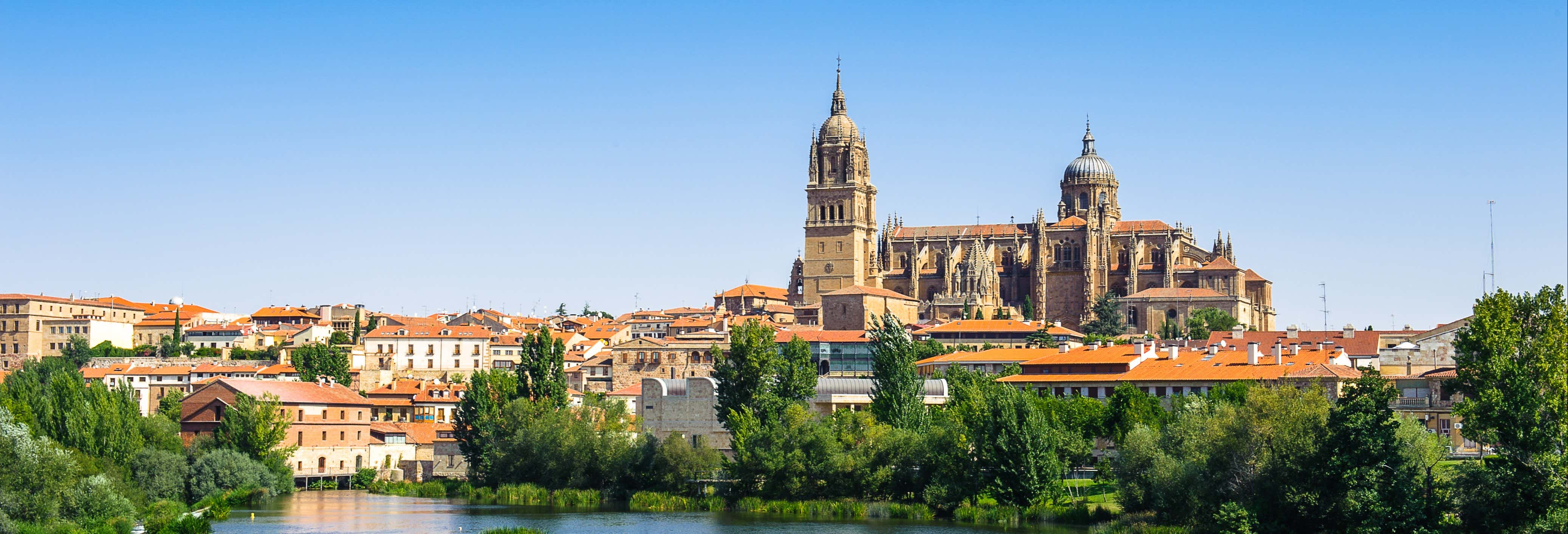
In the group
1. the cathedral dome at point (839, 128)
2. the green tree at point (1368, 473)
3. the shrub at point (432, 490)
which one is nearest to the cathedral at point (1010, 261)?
the cathedral dome at point (839, 128)

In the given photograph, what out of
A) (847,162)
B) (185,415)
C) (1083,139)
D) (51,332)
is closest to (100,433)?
(185,415)

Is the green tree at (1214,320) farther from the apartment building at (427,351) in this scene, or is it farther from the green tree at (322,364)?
the green tree at (322,364)

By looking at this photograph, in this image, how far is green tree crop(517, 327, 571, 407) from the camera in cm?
6506

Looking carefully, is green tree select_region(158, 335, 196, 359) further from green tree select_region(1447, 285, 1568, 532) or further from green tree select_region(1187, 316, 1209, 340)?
green tree select_region(1447, 285, 1568, 532)

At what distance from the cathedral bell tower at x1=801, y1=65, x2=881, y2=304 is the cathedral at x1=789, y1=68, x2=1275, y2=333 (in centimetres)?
8

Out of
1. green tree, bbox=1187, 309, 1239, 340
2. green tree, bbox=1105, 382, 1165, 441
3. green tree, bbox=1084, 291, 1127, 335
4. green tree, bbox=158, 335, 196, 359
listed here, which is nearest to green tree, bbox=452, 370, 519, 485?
green tree, bbox=1105, 382, 1165, 441

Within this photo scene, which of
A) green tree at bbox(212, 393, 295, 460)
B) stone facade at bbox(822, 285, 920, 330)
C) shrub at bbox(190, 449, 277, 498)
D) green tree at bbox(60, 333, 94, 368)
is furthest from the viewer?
stone facade at bbox(822, 285, 920, 330)

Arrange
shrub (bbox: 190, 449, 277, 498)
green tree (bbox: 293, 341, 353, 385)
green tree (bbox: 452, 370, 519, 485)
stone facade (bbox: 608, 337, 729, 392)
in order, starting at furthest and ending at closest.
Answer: green tree (bbox: 293, 341, 353, 385) → stone facade (bbox: 608, 337, 729, 392) → green tree (bbox: 452, 370, 519, 485) → shrub (bbox: 190, 449, 277, 498)

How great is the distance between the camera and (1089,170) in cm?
13175

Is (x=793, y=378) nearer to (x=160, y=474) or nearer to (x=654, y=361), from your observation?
(x=160, y=474)

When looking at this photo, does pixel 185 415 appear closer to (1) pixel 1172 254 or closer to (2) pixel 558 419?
(2) pixel 558 419

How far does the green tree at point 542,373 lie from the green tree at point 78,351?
43.4 meters

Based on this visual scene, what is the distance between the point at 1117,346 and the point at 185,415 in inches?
1326

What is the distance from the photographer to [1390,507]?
37.9 meters
